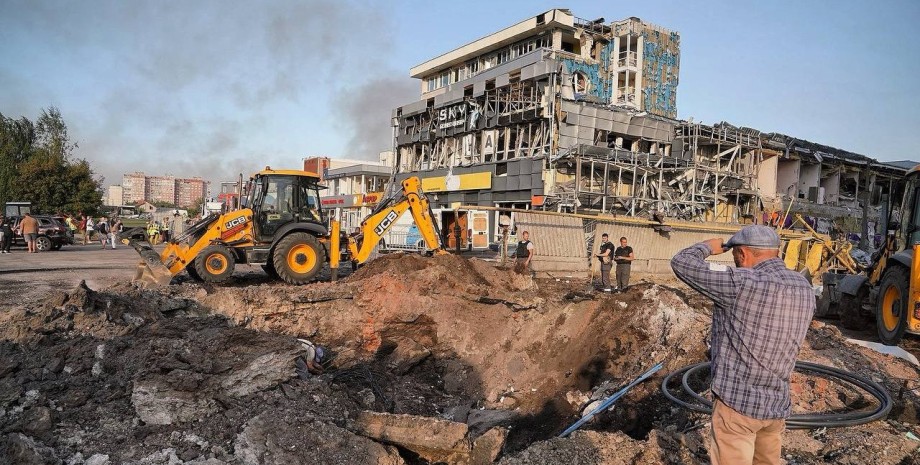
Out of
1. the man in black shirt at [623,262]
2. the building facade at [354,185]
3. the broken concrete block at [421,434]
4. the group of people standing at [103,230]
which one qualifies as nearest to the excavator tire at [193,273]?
the broken concrete block at [421,434]

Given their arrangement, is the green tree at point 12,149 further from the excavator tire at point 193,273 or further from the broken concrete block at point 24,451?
the broken concrete block at point 24,451

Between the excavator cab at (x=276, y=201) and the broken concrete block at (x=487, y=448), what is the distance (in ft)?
26.7

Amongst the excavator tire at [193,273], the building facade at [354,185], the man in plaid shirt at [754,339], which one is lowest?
the excavator tire at [193,273]

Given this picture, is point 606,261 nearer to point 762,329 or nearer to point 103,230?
point 762,329

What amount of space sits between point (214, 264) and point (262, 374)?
6104 mm

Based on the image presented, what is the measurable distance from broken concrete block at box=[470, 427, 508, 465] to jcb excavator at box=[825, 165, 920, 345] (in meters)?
6.38

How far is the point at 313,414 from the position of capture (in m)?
5.36

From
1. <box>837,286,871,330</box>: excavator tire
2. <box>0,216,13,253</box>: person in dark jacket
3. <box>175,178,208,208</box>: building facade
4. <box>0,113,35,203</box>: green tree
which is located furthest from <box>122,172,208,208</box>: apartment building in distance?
<box>837,286,871,330</box>: excavator tire

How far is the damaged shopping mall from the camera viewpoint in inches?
1149

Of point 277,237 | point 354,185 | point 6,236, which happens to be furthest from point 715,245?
point 354,185

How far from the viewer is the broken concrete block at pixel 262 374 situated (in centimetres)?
549

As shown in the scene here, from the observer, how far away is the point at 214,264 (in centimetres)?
1109

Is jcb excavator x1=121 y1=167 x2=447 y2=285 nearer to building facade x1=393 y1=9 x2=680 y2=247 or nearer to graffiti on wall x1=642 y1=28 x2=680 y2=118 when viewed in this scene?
building facade x1=393 y1=9 x2=680 y2=247

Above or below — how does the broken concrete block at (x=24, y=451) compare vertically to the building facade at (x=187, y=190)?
below
